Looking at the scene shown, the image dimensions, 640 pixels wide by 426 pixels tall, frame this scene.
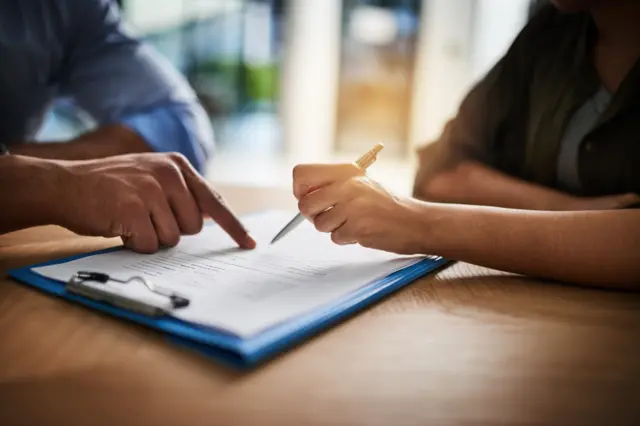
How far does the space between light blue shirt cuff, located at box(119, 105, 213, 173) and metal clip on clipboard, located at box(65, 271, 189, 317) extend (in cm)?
51

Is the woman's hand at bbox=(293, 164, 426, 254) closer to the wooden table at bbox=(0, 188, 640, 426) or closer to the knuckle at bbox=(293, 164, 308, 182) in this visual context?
the knuckle at bbox=(293, 164, 308, 182)

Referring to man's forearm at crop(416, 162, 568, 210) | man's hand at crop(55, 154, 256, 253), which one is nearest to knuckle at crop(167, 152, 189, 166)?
man's hand at crop(55, 154, 256, 253)

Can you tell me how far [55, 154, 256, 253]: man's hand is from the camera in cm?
61

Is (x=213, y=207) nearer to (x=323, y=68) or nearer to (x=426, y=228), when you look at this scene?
(x=426, y=228)

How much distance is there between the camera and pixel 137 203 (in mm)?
605

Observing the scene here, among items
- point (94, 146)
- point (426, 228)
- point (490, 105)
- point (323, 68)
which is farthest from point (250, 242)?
point (323, 68)

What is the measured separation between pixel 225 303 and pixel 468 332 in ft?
0.68

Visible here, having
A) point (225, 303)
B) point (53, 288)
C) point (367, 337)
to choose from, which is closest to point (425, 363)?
point (367, 337)

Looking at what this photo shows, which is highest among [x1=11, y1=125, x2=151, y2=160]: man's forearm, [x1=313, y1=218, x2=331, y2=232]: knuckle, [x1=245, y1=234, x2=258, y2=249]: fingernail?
[x1=11, y1=125, x2=151, y2=160]: man's forearm

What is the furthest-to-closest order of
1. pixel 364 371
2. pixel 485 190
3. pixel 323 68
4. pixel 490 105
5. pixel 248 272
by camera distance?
pixel 323 68
pixel 490 105
pixel 485 190
pixel 248 272
pixel 364 371

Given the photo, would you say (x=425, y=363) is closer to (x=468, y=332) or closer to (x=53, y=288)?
(x=468, y=332)

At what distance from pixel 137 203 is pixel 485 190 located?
0.60 metres

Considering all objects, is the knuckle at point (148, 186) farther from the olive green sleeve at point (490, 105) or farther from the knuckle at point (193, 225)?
the olive green sleeve at point (490, 105)

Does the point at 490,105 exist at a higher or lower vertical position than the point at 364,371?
higher
